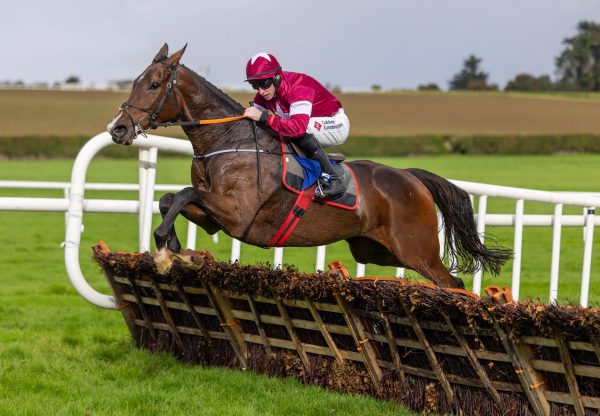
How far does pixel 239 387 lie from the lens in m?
4.68

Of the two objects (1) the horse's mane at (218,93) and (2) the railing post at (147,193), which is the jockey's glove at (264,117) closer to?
(1) the horse's mane at (218,93)

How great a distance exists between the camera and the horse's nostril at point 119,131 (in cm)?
473

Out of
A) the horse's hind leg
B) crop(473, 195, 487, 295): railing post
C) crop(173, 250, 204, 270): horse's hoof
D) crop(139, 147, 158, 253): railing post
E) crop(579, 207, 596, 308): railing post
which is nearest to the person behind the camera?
crop(173, 250, 204, 270): horse's hoof

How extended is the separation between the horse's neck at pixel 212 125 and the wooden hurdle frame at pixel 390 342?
679mm

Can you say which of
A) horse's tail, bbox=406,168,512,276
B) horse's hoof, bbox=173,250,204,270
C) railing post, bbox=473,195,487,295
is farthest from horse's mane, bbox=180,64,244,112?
railing post, bbox=473,195,487,295

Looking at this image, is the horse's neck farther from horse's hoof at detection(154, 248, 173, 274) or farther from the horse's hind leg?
the horse's hind leg

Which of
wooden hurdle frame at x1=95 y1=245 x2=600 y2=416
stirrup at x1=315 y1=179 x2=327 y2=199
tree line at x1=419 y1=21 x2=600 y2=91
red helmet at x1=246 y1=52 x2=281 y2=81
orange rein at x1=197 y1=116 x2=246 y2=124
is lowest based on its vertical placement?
wooden hurdle frame at x1=95 y1=245 x2=600 y2=416

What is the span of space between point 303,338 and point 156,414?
896 millimetres

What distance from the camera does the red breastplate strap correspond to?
4.95 meters

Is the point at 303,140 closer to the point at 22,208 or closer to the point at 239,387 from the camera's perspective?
the point at 239,387

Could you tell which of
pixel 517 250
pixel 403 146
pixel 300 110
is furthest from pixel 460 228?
pixel 403 146

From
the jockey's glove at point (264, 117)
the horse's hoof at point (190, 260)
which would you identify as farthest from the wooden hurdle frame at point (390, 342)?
the jockey's glove at point (264, 117)

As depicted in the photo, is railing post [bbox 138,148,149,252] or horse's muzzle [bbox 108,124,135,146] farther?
railing post [bbox 138,148,149,252]

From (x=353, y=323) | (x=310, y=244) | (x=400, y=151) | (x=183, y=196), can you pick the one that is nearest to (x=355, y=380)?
(x=353, y=323)
